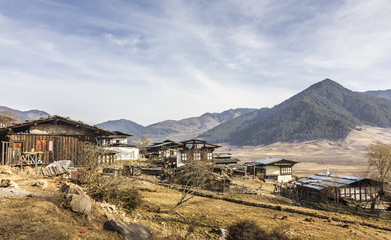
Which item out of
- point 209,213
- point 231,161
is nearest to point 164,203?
point 209,213

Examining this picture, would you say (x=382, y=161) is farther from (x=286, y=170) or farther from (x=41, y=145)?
(x=41, y=145)

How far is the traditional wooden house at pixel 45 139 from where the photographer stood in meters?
22.3

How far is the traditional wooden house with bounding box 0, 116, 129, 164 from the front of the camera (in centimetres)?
2233

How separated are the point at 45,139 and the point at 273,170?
4119 cm

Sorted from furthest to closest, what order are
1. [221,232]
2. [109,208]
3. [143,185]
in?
[143,185] < [221,232] < [109,208]

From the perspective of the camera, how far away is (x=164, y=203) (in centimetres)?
1881

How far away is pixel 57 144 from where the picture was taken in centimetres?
2400

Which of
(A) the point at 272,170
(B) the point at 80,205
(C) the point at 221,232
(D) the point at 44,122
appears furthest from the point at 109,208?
(A) the point at 272,170

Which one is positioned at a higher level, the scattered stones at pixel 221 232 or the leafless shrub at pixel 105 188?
the leafless shrub at pixel 105 188

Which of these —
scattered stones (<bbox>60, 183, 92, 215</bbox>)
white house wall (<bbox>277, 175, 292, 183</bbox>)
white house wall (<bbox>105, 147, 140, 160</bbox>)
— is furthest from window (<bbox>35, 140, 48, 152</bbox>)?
white house wall (<bbox>277, 175, 292, 183</bbox>)

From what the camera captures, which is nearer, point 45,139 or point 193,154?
point 45,139

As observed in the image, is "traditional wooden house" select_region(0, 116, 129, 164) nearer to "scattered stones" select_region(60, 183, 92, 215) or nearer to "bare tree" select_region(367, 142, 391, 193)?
"scattered stones" select_region(60, 183, 92, 215)

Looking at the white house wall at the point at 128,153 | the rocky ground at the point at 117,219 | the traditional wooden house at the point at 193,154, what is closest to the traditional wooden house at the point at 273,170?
the traditional wooden house at the point at 193,154

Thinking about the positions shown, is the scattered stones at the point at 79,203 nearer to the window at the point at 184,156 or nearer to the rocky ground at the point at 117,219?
the rocky ground at the point at 117,219
